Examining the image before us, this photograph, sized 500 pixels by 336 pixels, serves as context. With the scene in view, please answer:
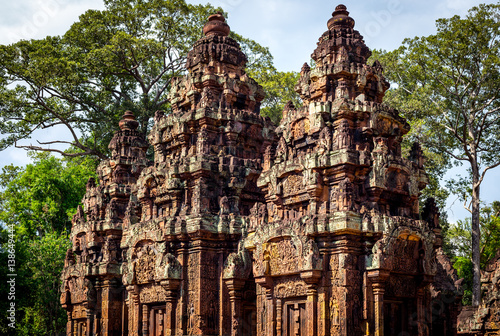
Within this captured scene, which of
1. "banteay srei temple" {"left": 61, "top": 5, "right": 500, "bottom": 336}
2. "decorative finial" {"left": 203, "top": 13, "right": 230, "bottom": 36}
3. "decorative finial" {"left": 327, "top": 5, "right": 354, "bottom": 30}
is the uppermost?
"decorative finial" {"left": 203, "top": 13, "right": 230, "bottom": 36}

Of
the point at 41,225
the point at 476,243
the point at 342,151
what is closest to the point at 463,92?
the point at 476,243

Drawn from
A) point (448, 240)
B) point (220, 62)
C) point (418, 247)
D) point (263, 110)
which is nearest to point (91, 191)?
point (220, 62)

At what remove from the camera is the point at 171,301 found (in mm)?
15094

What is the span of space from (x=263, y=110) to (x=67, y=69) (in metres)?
8.38

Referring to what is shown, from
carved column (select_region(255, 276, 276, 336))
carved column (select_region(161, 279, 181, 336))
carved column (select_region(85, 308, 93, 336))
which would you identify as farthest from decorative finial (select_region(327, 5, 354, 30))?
carved column (select_region(85, 308, 93, 336))

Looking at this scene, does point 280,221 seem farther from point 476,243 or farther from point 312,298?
point 476,243

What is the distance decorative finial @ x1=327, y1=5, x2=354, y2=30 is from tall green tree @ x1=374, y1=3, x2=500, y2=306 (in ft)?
29.2

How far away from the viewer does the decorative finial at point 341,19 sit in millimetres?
13727

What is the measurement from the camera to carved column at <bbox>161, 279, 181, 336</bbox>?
1500 cm

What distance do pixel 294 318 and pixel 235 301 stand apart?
7.51 feet

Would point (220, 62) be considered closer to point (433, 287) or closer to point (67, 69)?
point (433, 287)

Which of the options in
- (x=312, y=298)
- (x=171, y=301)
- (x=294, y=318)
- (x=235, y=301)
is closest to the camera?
(x=312, y=298)

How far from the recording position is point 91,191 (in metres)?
20.8

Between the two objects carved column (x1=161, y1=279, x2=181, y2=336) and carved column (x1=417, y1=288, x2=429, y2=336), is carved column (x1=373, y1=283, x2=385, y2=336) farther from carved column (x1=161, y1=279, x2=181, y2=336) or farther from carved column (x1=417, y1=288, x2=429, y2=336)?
carved column (x1=161, y1=279, x2=181, y2=336)
